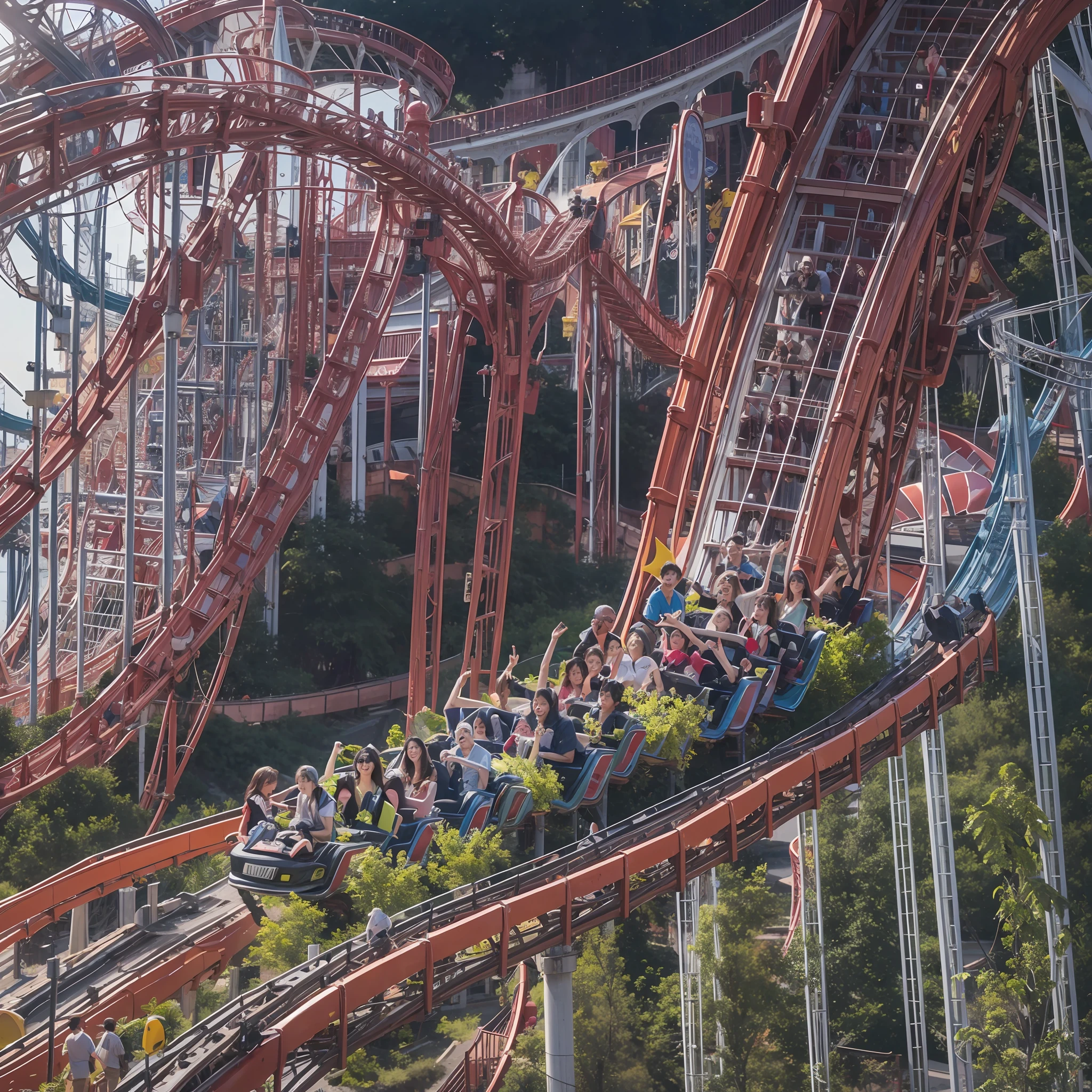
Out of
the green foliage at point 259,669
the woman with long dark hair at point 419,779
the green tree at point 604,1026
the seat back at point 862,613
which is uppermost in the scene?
the seat back at point 862,613

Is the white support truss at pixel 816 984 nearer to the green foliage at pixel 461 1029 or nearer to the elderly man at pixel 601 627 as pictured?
the elderly man at pixel 601 627

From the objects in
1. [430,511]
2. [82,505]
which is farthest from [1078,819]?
[82,505]

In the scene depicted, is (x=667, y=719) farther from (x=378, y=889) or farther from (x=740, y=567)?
(x=740, y=567)

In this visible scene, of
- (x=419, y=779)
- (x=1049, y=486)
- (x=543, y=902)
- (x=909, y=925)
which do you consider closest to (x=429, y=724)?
Answer: (x=419, y=779)

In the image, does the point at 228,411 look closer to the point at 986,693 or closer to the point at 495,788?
the point at 986,693

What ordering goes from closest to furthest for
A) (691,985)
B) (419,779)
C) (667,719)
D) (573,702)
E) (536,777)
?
(419,779)
(536,777)
(667,719)
(573,702)
(691,985)

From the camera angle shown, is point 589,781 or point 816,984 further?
point 816,984

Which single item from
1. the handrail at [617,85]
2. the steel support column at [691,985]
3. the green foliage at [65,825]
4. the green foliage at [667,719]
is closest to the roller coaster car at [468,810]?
the green foliage at [667,719]
